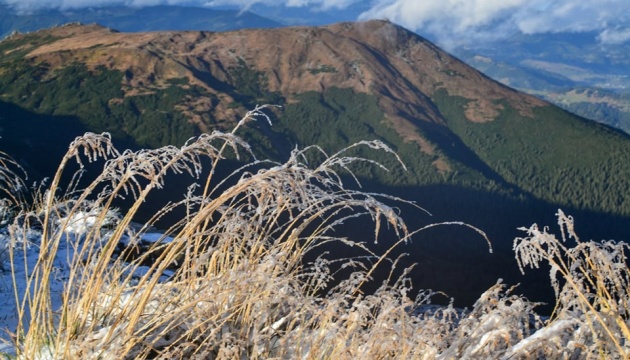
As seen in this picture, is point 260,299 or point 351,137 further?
point 351,137

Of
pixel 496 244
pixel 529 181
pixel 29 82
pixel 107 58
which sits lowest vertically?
pixel 496 244

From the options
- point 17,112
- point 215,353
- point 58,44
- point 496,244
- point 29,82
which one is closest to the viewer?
point 215,353

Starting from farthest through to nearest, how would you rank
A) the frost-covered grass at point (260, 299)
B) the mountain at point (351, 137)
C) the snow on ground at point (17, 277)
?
the mountain at point (351, 137) → the snow on ground at point (17, 277) → the frost-covered grass at point (260, 299)

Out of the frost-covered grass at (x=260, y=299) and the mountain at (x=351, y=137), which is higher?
the frost-covered grass at (x=260, y=299)

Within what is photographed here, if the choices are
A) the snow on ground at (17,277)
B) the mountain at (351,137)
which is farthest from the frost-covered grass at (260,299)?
the mountain at (351,137)

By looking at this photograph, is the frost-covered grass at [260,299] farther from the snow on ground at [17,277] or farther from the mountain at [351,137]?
the mountain at [351,137]

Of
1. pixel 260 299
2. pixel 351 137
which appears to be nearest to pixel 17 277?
pixel 260 299

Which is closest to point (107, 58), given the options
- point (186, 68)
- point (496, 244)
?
point (186, 68)

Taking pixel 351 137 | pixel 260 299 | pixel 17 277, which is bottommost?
pixel 351 137

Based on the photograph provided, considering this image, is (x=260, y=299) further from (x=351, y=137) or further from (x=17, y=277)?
(x=351, y=137)

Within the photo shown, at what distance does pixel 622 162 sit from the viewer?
17562cm

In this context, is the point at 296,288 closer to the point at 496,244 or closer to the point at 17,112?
the point at 496,244

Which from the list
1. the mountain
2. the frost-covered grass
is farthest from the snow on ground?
the mountain

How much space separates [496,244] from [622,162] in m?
75.4
